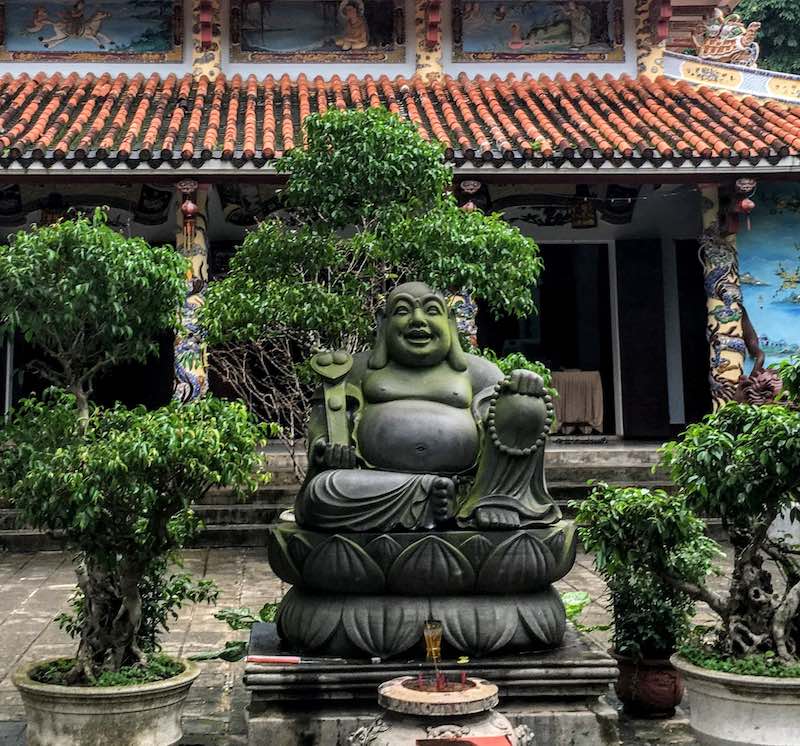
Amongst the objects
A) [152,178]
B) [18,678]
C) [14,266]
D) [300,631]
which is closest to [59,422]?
→ [14,266]

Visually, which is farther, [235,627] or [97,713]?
[235,627]

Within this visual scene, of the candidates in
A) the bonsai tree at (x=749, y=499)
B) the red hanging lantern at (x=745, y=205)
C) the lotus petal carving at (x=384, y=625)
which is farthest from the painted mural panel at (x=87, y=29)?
the bonsai tree at (x=749, y=499)

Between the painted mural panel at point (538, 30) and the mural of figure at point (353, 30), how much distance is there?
1079 millimetres

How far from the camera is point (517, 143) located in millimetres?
9664

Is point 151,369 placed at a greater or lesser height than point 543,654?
greater

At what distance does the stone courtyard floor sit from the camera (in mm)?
4340

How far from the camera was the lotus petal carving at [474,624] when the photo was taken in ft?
13.0

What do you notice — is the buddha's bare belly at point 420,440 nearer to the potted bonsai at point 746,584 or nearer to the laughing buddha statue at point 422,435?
the laughing buddha statue at point 422,435

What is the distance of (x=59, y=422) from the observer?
425 centimetres

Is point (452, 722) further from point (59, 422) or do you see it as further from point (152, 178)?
point (152, 178)

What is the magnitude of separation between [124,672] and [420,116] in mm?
7693

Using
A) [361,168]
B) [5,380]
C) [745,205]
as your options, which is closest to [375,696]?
[361,168]

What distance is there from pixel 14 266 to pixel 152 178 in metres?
5.50

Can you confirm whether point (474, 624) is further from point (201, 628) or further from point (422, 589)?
point (201, 628)
